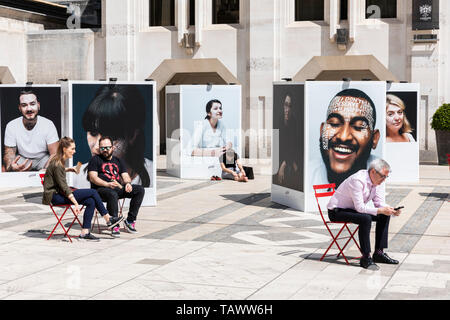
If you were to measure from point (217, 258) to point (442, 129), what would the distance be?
1680 centimetres

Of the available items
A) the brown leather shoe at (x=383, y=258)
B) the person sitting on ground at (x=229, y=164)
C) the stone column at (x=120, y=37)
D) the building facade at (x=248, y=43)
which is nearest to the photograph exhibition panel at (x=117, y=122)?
the person sitting on ground at (x=229, y=164)

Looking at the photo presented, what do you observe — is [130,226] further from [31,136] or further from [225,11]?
[225,11]

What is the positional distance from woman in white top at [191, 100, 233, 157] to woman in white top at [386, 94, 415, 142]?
4.34 meters

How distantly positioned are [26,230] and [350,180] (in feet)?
19.1

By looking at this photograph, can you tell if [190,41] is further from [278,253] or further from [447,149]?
[278,253]

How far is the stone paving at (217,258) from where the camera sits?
30.1ft

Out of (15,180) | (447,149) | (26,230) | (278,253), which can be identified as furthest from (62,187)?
(447,149)

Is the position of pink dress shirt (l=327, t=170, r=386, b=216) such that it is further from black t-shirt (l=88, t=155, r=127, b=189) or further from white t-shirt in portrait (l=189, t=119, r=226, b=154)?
white t-shirt in portrait (l=189, t=119, r=226, b=154)

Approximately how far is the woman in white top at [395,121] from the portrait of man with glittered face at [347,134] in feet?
16.8

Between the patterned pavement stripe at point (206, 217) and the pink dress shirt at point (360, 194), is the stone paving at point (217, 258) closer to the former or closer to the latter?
the patterned pavement stripe at point (206, 217)

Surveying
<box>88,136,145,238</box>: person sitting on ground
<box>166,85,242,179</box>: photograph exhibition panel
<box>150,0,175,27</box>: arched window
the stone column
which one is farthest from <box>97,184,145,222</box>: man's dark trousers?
<box>150,0,175,27</box>: arched window

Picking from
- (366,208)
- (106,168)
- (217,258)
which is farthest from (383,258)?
(106,168)

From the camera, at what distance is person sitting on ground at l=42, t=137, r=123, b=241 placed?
12086mm
